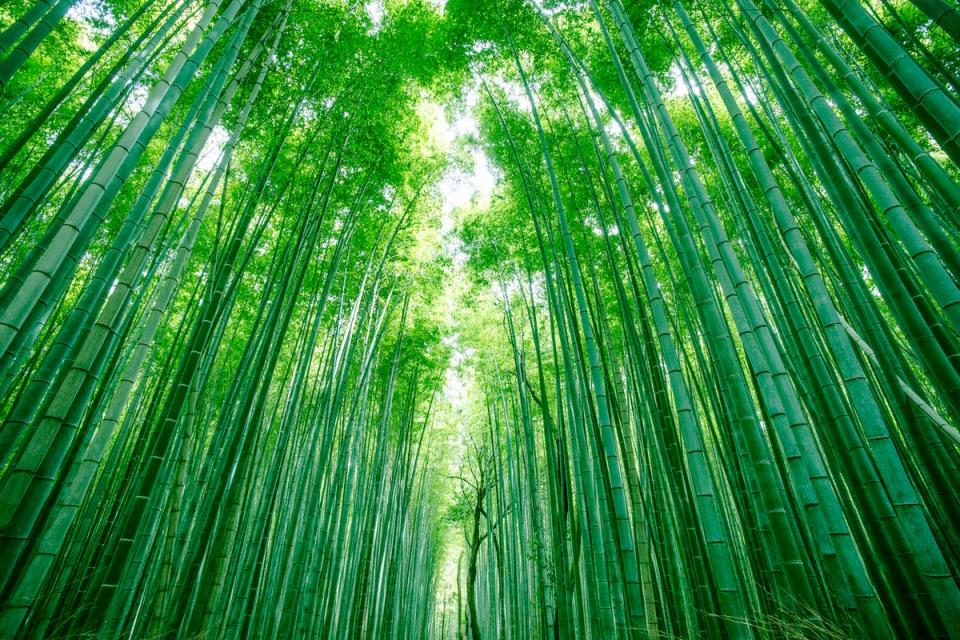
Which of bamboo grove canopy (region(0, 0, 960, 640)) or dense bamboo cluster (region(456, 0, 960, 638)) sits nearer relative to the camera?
dense bamboo cluster (region(456, 0, 960, 638))

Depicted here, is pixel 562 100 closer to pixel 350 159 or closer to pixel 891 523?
pixel 350 159

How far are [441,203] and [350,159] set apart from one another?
1827 mm

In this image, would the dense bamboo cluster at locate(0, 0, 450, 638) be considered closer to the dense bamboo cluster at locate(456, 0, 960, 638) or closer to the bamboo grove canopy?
the bamboo grove canopy

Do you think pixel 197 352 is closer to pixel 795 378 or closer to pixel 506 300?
pixel 795 378

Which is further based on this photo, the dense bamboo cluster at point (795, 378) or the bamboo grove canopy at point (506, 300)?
the bamboo grove canopy at point (506, 300)

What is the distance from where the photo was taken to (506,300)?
5.05m

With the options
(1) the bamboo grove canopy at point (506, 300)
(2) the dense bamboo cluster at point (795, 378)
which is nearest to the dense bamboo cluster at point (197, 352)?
(1) the bamboo grove canopy at point (506, 300)

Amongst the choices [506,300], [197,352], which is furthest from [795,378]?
[197,352]

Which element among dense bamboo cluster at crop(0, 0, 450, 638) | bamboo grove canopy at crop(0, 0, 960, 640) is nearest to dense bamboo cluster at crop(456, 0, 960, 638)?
bamboo grove canopy at crop(0, 0, 960, 640)

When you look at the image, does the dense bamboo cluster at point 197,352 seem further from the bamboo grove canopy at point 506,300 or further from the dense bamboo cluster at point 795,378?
the dense bamboo cluster at point 795,378

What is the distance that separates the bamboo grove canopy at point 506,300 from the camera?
4.39 feet

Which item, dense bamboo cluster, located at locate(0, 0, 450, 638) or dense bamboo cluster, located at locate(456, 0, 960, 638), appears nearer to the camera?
dense bamboo cluster, located at locate(456, 0, 960, 638)

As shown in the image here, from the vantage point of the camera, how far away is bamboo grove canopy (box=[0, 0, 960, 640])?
134cm

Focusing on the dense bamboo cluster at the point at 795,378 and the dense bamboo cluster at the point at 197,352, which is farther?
the dense bamboo cluster at the point at 197,352
